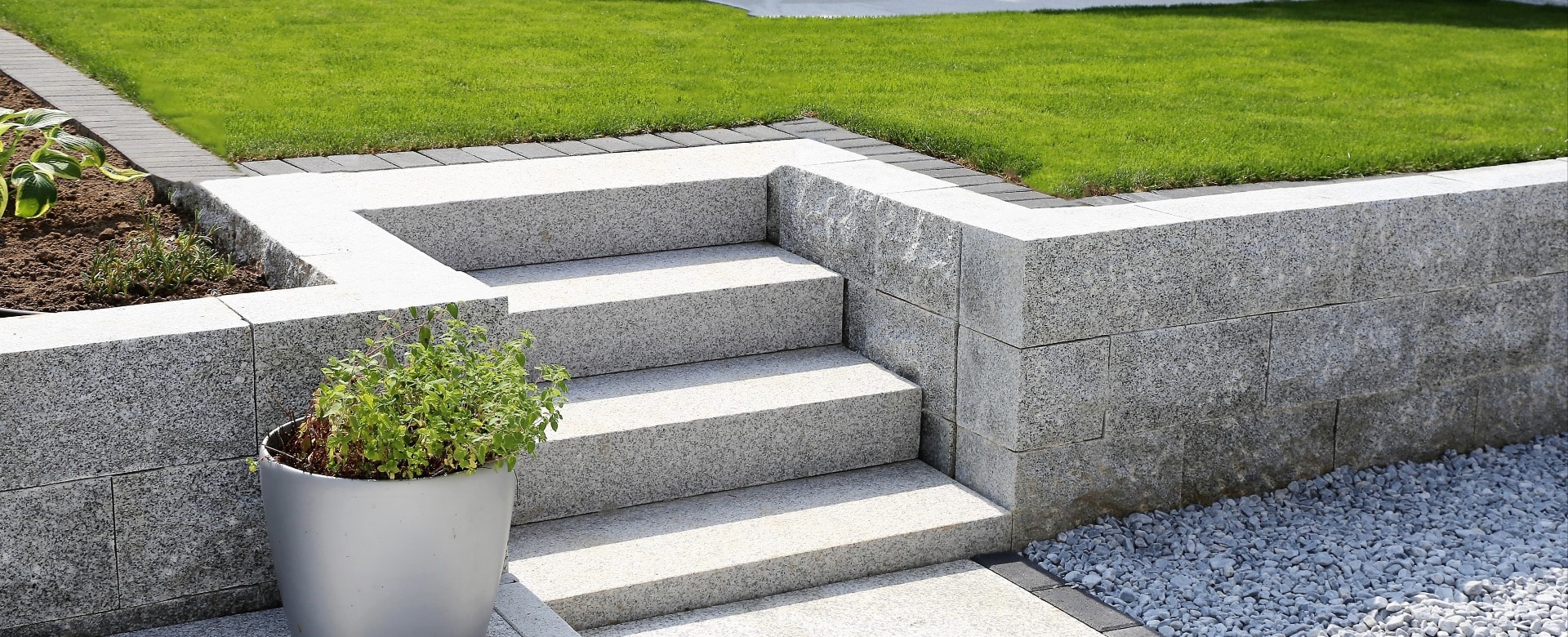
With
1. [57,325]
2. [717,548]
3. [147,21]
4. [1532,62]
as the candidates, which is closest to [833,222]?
[717,548]

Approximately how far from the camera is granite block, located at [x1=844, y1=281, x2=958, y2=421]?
16.3ft

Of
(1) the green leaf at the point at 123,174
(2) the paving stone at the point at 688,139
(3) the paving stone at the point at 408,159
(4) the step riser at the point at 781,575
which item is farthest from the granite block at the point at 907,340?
(1) the green leaf at the point at 123,174

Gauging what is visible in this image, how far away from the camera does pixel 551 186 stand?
5562 mm

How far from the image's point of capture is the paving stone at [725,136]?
661 cm

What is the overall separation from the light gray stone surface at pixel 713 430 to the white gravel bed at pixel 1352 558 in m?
0.71

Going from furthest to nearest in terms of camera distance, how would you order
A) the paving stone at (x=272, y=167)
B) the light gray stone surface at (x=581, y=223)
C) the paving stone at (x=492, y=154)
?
the paving stone at (x=492, y=154) < the paving stone at (x=272, y=167) < the light gray stone surface at (x=581, y=223)

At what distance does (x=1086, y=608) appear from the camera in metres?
4.40

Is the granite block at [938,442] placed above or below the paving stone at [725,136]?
below

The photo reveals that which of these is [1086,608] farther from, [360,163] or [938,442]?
[360,163]

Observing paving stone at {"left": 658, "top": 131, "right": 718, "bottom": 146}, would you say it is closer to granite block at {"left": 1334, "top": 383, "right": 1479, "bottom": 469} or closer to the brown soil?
the brown soil

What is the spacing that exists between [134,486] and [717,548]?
1.63m

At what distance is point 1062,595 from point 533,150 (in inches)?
122

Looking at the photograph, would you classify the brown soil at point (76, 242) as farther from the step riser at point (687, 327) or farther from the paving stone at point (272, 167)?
the step riser at point (687, 327)

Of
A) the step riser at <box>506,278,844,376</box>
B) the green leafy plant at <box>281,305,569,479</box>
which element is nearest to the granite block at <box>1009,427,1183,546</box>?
the step riser at <box>506,278,844,376</box>
